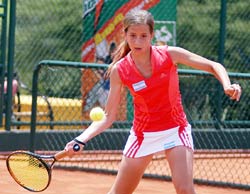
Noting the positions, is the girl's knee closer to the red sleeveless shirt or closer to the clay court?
the red sleeveless shirt

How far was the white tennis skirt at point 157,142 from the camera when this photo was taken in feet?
17.0

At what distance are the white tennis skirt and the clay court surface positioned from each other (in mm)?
2297

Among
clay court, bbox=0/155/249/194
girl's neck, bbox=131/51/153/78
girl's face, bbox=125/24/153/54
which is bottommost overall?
clay court, bbox=0/155/249/194

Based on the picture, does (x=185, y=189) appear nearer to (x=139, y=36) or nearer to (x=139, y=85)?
(x=139, y=85)

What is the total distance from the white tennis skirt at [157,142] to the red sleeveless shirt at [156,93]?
4cm

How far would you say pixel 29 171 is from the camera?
539 cm

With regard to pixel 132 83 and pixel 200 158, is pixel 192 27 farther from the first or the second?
pixel 132 83

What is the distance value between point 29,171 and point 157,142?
0.85 m

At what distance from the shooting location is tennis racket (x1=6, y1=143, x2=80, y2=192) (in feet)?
17.3

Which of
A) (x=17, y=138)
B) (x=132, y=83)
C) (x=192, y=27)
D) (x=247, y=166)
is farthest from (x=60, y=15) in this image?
(x=132, y=83)

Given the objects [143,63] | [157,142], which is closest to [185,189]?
[157,142]

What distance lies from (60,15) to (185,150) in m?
7.94

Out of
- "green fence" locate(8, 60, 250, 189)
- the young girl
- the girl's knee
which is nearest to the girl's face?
the young girl

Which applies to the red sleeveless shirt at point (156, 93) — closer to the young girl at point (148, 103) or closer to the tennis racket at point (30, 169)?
the young girl at point (148, 103)
